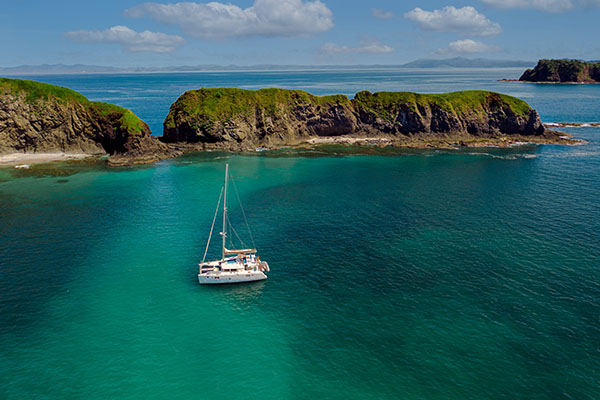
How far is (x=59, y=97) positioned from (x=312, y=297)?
106 m

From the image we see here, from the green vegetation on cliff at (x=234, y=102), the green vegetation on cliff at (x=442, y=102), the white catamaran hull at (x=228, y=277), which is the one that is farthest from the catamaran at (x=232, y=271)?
the green vegetation on cliff at (x=442, y=102)

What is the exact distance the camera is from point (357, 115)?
139375 mm

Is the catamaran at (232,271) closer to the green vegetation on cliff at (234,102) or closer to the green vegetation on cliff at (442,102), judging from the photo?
the green vegetation on cliff at (234,102)

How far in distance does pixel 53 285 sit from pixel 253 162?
229 feet

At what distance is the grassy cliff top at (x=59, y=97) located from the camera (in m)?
106

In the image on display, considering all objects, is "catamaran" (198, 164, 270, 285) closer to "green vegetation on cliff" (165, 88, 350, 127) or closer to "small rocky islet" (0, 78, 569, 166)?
"small rocky islet" (0, 78, 569, 166)

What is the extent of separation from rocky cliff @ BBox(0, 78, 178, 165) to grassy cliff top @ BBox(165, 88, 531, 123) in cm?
1862

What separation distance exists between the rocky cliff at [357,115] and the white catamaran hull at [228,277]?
280 feet

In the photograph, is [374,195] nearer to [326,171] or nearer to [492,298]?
[326,171]

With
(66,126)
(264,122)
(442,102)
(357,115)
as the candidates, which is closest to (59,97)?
(66,126)

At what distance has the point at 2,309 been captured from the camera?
4053 centimetres

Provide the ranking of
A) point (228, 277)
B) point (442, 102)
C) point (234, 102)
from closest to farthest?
point (228, 277) → point (234, 102) → point (442, 102)

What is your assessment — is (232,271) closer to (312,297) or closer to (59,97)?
(312,297)

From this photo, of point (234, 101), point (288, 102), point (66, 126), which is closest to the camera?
point (66, 126)
